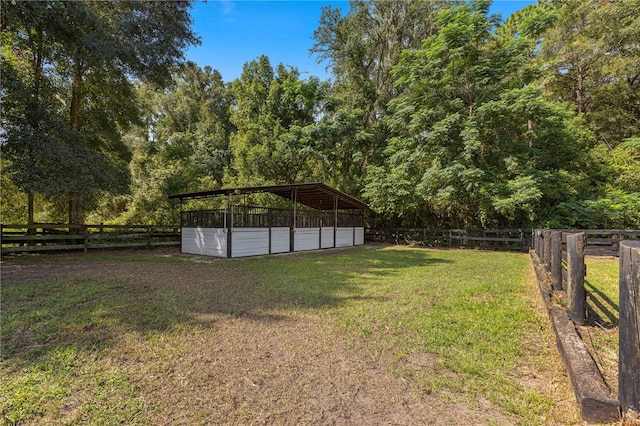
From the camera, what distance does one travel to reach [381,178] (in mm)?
17172

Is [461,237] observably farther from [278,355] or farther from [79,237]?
[79,237]

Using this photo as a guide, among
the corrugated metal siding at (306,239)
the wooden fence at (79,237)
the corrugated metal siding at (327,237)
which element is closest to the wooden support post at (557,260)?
the corrugated metal siding at (306,239)

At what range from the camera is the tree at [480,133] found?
514 inches

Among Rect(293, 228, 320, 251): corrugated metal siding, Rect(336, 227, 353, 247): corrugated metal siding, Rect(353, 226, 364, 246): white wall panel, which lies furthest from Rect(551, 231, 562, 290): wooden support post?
Rect(353, 226, 364, 246): white wall panel

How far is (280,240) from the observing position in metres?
12.2

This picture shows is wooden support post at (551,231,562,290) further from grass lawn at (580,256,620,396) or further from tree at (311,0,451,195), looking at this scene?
tree at (311,0,451,195)

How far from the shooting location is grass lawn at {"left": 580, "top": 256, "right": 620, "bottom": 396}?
255 centimetres

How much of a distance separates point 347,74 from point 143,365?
21.8 m

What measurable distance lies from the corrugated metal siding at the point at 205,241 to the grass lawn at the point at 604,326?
9.57 metres

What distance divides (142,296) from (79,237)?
8.25 metres

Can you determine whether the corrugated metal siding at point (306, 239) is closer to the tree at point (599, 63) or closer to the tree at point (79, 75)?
the tree at point (79, 75)

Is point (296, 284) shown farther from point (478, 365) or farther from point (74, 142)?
point (74, 142)

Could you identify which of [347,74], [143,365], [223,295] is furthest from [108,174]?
[347,74]

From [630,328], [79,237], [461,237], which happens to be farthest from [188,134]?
[630,328]
